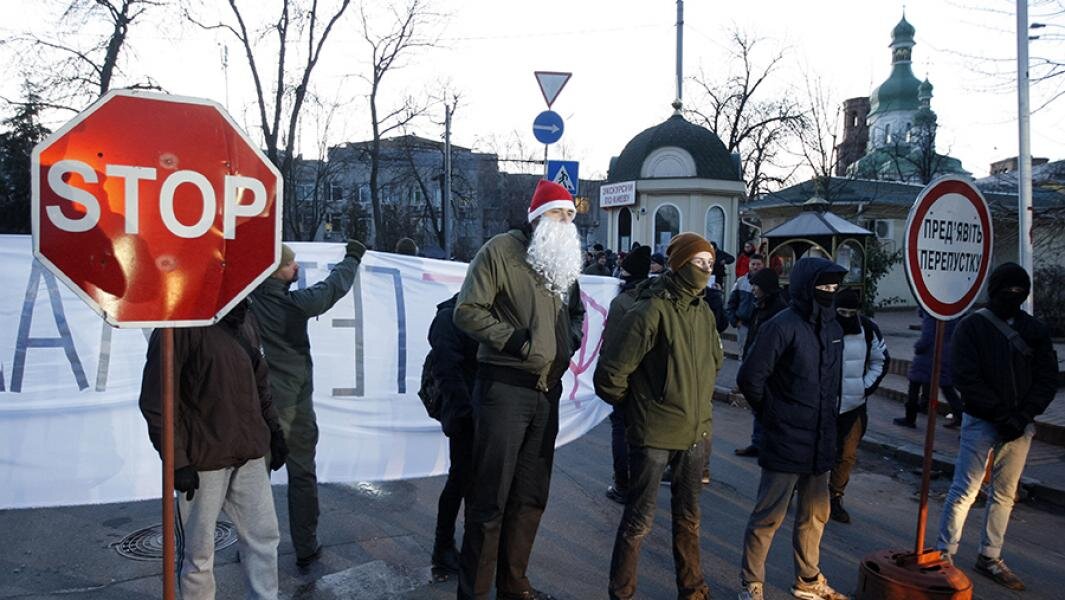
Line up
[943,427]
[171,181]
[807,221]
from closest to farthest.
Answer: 1. [171,181]
2. [943,427]
3. [807,221]

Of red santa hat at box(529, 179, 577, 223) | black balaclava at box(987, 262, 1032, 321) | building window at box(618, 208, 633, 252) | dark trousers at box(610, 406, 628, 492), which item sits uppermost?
building window at box(618, 208, 633, 252)

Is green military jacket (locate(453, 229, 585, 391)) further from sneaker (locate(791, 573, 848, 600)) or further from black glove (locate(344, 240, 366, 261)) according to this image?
sneaker (locate(791, 573, 848, 600))

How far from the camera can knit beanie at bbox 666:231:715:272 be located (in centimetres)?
378

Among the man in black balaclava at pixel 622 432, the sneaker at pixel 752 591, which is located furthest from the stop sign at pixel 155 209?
the man in black balaclava at pixel 622 432

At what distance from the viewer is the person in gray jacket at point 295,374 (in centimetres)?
423

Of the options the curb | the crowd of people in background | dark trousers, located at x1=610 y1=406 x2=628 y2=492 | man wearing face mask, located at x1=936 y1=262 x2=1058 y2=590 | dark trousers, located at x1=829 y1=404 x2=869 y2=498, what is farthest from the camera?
the curb

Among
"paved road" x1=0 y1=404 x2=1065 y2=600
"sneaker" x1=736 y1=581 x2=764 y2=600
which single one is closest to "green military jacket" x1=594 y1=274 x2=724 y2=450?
"sneaker" x1=736 y1=581 x2=764 y2=600

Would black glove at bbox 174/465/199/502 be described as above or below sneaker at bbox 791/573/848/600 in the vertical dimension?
above

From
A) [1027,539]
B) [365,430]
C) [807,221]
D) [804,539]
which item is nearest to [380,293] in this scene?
[365,430]

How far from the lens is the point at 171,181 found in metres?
2.32

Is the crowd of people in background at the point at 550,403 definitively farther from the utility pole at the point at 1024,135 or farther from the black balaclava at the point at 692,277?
the utility pole at the point at 1024,135

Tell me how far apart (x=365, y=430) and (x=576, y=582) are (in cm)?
215

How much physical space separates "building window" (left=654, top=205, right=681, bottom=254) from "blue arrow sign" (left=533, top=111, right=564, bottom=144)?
27.3ft

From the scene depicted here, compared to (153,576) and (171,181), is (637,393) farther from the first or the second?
(153,576)
